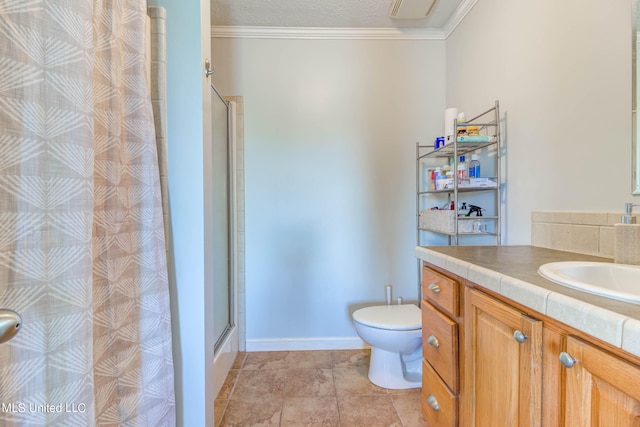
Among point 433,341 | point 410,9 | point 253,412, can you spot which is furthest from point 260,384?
point 410,9

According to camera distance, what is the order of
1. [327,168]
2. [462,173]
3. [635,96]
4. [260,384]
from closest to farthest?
[635,96], [462,173], [260,384], [327,168]

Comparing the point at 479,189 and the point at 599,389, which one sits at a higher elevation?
the point at 479,189

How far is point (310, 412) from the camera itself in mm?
1419

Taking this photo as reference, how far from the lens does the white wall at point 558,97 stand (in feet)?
2.94

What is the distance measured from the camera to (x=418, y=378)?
5.34ft

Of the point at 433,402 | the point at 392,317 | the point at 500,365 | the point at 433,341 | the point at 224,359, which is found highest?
the point at 500,365

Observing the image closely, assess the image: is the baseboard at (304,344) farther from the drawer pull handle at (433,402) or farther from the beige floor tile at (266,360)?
the drawer pull handle at (433,402)

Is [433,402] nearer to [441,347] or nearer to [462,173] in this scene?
[441,347]

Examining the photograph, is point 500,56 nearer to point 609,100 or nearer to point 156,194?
point 609,100

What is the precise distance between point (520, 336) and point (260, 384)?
150 cm

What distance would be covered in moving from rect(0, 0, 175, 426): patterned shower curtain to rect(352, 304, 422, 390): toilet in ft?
3.72

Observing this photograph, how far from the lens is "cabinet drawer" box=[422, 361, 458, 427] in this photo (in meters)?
0.92

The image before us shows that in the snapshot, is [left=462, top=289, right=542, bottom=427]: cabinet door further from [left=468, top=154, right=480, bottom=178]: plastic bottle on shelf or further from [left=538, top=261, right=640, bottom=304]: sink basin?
[left=468, top=154, right=480, bottom=178]: plastic bottle on shelf

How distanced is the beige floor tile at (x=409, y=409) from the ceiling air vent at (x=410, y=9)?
89.9 inches
